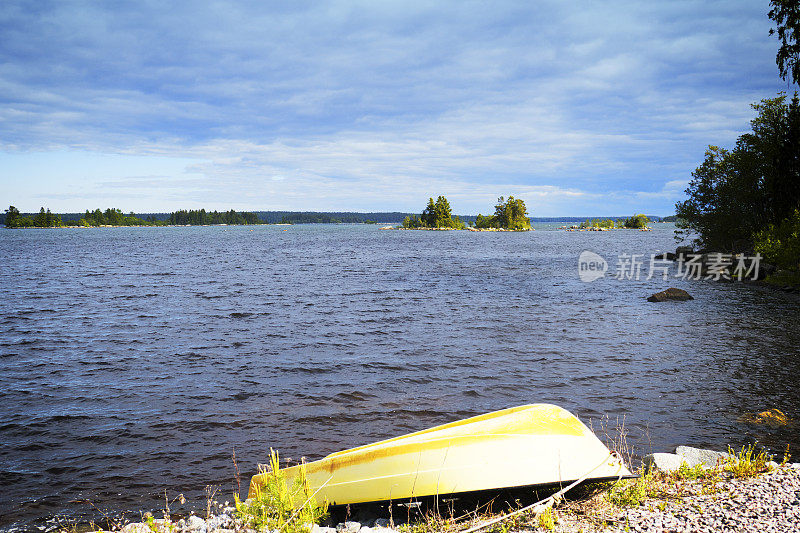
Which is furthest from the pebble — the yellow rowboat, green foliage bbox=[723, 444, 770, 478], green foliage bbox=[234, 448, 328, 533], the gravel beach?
green foliage bbox=[234, 448, 328, 533]

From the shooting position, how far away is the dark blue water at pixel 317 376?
1096 centimetres

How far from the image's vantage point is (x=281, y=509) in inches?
283

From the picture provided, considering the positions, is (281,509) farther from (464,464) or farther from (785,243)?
(785,243)

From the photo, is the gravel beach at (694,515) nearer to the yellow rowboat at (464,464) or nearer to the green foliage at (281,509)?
the green foliage at (281,509)

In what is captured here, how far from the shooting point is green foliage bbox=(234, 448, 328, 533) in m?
6.87

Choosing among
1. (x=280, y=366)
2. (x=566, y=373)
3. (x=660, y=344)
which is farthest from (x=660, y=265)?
(x=280, y=366)

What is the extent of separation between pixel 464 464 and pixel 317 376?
9.33 meters

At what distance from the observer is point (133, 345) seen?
826 inches

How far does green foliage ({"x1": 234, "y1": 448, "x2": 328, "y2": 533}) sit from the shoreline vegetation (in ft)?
0.04

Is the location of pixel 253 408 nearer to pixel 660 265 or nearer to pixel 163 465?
pixel 163 465

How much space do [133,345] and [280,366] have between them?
24.4ft

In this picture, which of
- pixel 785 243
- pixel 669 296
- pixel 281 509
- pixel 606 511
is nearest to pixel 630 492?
pixel 606 511

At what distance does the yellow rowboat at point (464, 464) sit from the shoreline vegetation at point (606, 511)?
0.90 feet

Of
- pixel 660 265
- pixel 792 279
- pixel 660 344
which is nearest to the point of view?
pixel 660 344
